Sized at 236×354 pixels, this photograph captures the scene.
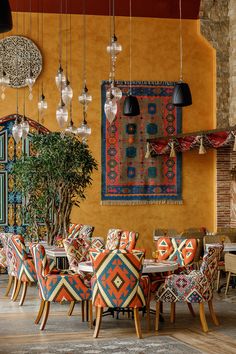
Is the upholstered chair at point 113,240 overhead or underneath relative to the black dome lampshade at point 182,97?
underneath

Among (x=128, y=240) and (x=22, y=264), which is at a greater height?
(x=128, y=240)

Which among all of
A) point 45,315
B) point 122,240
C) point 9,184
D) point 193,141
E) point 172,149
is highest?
point 193,141

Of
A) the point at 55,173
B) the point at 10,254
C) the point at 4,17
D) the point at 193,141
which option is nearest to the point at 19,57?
the point at 193,141

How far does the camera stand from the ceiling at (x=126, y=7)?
584 inches

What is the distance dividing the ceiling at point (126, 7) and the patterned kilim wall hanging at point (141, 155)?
1408mm

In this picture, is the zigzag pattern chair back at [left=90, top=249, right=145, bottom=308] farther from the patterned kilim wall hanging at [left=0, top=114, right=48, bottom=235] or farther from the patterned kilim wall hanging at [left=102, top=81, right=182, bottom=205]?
the patterned kilim wall hanging at [left=102, top=81, right=182, bottom=205]

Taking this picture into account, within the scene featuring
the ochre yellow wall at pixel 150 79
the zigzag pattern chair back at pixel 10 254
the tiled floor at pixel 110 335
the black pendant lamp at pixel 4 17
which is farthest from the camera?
the ochre yellow wall at pixel 150 79

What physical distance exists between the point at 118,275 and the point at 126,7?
8.73 meters

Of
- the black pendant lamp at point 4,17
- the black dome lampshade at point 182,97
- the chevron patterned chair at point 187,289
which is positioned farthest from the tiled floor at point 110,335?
the black pendant lamp at point 4,17

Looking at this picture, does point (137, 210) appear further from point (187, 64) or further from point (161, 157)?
point (187, 64)

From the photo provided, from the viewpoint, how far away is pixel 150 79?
15.3 metres

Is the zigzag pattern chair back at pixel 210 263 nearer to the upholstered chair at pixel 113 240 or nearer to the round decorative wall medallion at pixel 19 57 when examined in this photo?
the upholstered chair at pixel 113 240

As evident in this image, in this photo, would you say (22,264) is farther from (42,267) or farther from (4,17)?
(4,17)

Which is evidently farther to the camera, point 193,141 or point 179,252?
point 193,141
